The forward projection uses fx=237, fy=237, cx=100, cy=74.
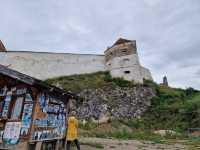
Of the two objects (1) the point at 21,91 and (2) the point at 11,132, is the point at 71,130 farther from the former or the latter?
(1) the point at 21,91

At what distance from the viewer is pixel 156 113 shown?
103ft

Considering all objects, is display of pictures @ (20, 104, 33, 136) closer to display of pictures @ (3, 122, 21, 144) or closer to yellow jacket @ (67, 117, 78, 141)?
display of pictures @ (3, 122, 21, 144)

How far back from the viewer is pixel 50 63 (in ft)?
137

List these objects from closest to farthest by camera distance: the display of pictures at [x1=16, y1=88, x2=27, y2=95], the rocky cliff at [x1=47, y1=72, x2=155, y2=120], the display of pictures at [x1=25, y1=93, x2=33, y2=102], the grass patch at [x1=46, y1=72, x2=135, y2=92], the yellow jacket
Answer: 1. the display of pictures at [x1=25, y1=93, x2=33, y2=102]
2. the display of pictures at [x1=16, y1=88, x2=27, y2=95]
3. the yellow jacket
4. the rocky cliff at [x1=47, y1=72, x2=155, y2=120]
5. the grass patch at [x1=46, y1=72, x2=135, y2=92]

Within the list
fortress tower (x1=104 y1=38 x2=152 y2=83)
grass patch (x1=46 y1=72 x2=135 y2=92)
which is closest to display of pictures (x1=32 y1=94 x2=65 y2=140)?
grass patch (x1=46 y1=72 x2=135 y2=92)

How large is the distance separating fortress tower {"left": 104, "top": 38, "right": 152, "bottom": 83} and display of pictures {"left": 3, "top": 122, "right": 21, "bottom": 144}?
95.2 feet

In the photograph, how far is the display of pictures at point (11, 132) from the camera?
8445 mm

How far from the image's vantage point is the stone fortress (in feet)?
125

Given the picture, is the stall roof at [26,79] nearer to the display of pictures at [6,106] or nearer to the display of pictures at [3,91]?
the display of pictures at [3,91]

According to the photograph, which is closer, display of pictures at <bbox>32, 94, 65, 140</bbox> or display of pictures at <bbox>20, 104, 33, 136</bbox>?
display of pictures at <bbox>20, 104, 33, 136</bbox>

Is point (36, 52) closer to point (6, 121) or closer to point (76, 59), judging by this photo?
point (76, 59)

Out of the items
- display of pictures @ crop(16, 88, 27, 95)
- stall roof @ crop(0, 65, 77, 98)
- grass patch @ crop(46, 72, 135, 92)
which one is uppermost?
grass patch @ crop(46, 72, 135, 92)

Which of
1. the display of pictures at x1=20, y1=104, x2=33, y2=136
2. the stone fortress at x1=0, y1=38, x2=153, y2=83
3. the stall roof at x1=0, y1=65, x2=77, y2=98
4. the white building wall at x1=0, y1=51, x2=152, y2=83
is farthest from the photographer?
the white building wall at x1=0, y1=51, x2=152, y2=83

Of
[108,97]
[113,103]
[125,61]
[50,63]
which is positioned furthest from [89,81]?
[50,63]
